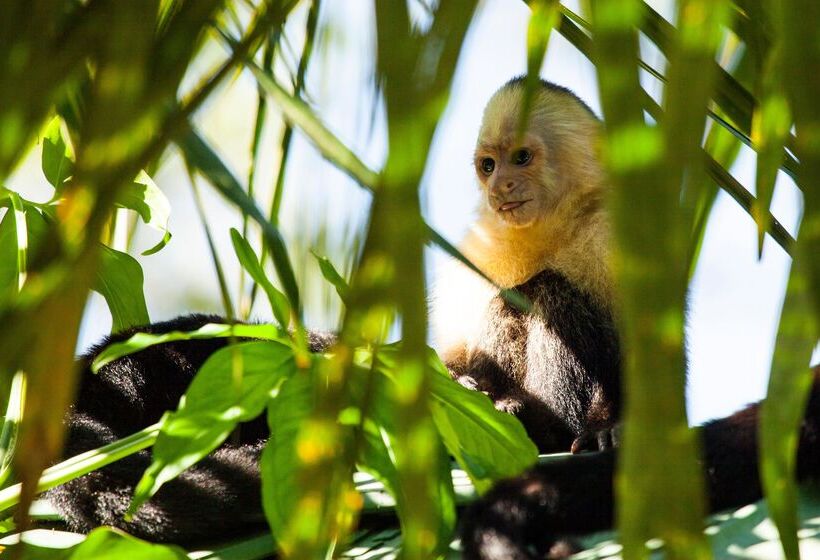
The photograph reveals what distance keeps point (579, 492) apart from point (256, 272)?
0.36 meters

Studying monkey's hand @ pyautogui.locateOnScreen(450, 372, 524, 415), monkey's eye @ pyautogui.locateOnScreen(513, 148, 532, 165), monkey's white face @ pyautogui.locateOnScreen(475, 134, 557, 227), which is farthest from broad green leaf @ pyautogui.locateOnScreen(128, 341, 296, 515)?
monkey's eye @ pyautogui.locateOnScreen(513, 148, 532, 165)

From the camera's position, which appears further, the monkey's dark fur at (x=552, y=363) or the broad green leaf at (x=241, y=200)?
the monkey's dark fur at (x=552, y=363)

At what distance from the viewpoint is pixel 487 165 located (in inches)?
130

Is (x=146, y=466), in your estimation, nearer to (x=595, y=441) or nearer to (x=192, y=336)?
(x=192, y=336)

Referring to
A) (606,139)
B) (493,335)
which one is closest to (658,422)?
(606,139)

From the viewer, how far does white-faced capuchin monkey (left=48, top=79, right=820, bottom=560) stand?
3.01 ft

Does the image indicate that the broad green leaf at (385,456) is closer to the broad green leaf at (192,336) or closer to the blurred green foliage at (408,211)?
the broad green leaf at (192,336)

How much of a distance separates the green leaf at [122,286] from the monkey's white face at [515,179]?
1662mm

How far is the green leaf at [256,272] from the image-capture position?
875 mm

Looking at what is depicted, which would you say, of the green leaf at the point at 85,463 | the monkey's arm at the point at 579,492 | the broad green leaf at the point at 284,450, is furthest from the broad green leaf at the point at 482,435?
the green leaf at the point at 85,463

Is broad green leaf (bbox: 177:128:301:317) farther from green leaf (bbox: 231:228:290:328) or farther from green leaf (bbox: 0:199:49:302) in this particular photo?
green leaf (bbox: 0:199:49:302)

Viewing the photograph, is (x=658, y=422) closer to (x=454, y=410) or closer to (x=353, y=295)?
(x=353, y=295)

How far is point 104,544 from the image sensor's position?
781mm

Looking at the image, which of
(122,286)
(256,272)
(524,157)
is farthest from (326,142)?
(524,157)
